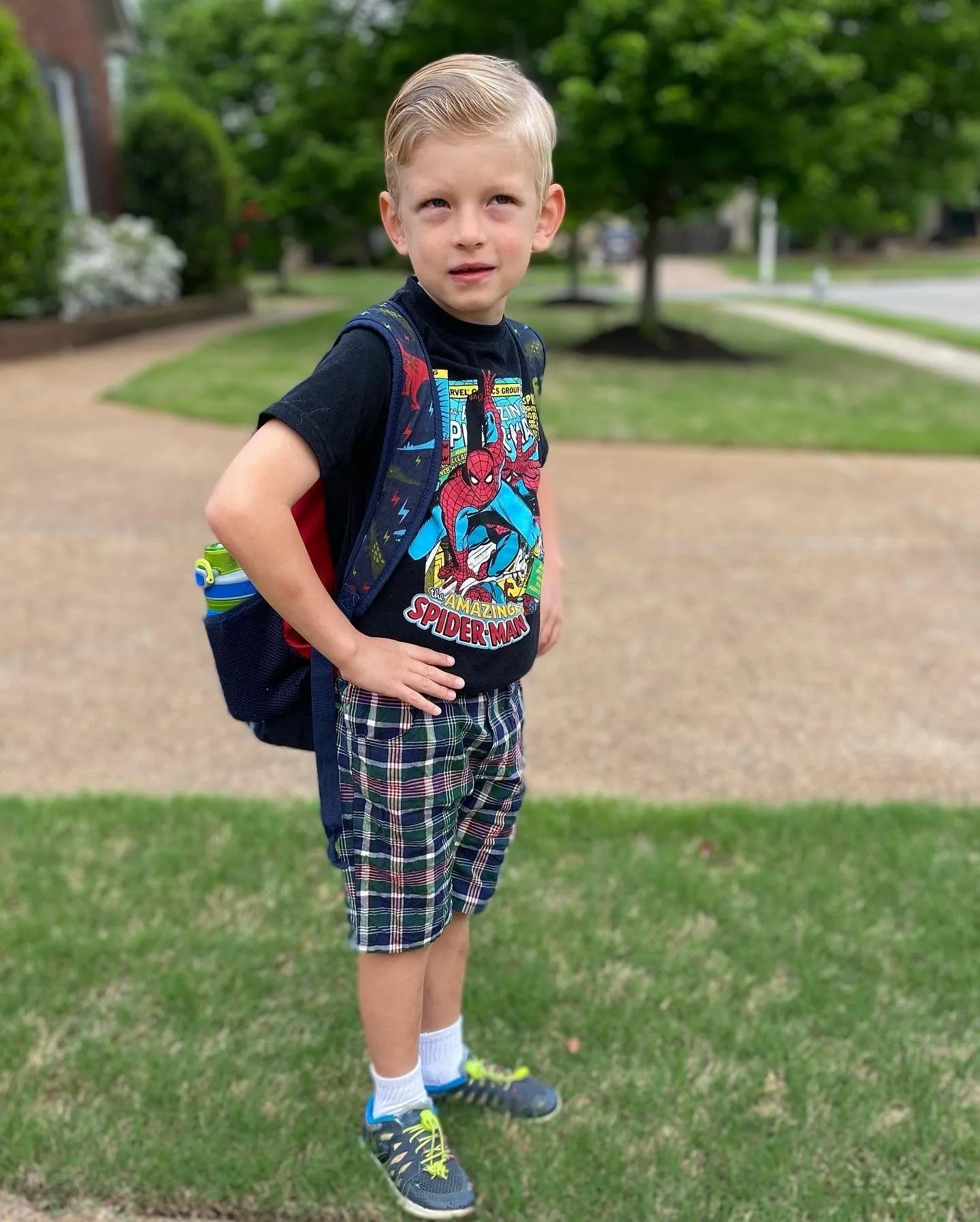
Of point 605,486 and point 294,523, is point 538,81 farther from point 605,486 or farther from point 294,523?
point 294,523

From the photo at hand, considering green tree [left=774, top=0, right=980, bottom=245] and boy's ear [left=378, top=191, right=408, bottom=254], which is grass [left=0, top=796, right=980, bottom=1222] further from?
green tree [left=774, top=0, right=980, bottom=245]

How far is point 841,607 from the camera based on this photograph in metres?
4.78

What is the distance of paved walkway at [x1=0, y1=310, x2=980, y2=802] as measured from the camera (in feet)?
11.1

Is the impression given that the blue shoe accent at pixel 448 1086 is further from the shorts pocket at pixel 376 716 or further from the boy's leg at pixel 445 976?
the shorts pocket at pixel 376 716

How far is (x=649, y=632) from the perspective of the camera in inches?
176

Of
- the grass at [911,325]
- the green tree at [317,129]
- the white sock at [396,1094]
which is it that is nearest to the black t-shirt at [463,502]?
the white sock at [396,1094]

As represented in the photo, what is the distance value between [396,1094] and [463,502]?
1.03 meters

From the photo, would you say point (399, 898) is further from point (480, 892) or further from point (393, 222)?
point (393, 222)

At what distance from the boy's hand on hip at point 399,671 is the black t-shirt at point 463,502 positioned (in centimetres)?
3

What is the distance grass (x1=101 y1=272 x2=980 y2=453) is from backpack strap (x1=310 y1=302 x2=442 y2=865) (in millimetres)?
6411

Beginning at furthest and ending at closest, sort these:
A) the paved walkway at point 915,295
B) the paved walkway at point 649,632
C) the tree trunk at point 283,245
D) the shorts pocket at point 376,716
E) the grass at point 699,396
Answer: the tree trunk at point 283,245, the paved walkway at point 915,295, the grass at point 699,396, the paved walkway at point 649,632, the shorts pocket at point 376,716

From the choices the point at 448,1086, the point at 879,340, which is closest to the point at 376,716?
the point at 448,1086

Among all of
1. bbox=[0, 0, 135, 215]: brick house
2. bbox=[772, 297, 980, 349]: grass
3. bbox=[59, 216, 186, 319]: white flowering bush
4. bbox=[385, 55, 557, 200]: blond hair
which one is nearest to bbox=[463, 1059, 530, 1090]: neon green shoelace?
bbox=[385, 55, 557, 200]: blond hair

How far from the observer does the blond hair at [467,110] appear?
1514mm
